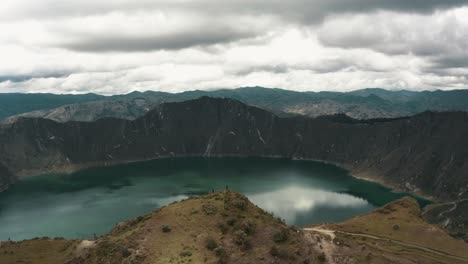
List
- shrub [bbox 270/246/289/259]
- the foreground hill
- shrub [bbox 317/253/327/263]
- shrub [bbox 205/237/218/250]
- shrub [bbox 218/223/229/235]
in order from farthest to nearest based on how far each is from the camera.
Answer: shrub [bbox 218/223/229/235]
shrub [bbox 317/253/327/263]
shrub [bbox 205/237/218/250]
shrub [bbox 270/246/289/259]
the foreground hill

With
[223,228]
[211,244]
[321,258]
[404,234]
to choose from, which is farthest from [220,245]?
[404,234]

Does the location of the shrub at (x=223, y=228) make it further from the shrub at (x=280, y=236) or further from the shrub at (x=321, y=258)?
the shrub at (x=321, y=258)

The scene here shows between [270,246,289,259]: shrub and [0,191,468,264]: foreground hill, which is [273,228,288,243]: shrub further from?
[270,246,289,259]: shrub

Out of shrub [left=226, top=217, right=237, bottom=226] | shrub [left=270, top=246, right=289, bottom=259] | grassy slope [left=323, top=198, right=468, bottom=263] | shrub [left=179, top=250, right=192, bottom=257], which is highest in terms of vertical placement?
shrub [left=226, top=217, right=237, bottom=226]

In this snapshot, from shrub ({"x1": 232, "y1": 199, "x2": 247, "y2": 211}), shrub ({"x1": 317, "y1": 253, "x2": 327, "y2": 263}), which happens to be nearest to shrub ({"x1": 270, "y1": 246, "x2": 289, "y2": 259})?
shrub ({"x1": 317, "y1": 253, "x2": 327, "y2": 263})

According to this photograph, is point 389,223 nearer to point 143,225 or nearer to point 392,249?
point 392,249

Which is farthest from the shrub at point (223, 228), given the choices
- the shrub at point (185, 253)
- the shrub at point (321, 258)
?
the shrub at point (321, 258)

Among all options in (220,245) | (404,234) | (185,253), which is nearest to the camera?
(185,253)

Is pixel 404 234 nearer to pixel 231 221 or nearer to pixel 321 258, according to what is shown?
pixel 321 258
